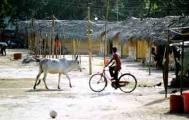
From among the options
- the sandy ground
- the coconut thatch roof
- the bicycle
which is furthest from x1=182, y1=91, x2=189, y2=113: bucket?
the coconut thatch roof

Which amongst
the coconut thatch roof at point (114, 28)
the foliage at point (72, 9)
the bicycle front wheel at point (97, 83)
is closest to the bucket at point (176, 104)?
the bicycle front wheel at point (97, 83)

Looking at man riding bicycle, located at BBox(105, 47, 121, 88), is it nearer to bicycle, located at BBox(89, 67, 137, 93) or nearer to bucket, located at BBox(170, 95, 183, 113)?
bicycle, located at BBox(89, 67, 137, 93)

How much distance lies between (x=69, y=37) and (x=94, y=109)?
5787 cm

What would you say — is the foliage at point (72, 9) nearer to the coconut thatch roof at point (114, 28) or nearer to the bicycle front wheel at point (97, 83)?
the coconut thatch roof at point (114, 28)

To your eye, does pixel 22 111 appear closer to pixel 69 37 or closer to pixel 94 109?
pixel 94 109

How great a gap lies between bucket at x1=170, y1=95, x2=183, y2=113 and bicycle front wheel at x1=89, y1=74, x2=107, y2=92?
7.26 meters

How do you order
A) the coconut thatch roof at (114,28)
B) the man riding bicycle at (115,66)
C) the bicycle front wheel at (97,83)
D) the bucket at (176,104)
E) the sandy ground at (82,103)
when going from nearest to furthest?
the sandy ground at (82,103), the bucket at (176,104), the man riding bicycle at (115,66), the bicycle front wheel at (97,83), the coconut thatch roof at (114,28)

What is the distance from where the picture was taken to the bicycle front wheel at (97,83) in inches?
966

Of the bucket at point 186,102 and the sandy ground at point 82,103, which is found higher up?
the bucket at point 186,102

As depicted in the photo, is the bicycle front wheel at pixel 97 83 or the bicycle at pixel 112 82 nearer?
the bicycle at pixel 112 82

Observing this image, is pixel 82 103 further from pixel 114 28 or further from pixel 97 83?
pixel 114 28

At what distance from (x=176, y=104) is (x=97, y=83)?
8.15 meters

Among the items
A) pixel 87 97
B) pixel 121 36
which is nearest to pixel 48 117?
pixel 87 97

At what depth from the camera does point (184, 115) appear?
16734mm
